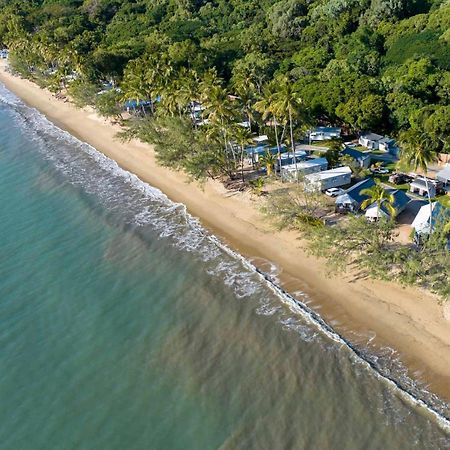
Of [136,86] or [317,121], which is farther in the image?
[136,86]

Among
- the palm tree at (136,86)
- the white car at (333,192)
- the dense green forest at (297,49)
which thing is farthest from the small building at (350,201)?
the palm tree at (136,86)

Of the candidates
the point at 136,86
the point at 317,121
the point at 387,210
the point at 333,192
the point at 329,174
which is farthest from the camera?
the point at 136,86

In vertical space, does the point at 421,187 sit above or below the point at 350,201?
below

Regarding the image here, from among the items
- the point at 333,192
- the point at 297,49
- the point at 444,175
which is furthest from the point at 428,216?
the point at 297,49

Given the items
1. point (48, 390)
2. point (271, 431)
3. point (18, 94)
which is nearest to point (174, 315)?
point (48, 390)

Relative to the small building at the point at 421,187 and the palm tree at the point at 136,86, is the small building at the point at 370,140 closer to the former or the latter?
the small building at the point at 421,187

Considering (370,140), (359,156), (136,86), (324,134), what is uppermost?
(136,86)

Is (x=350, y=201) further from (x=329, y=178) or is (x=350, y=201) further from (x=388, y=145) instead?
(x=388, y=145)
